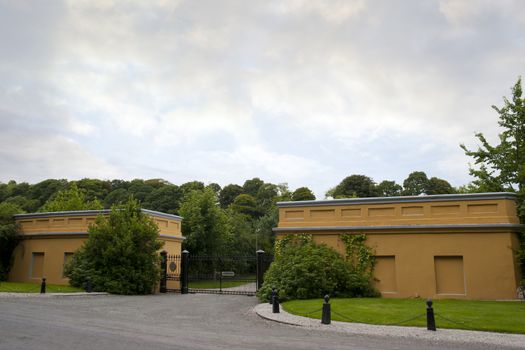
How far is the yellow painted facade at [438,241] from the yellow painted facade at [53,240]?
32.7 ft

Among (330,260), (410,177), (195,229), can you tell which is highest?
(410,177)

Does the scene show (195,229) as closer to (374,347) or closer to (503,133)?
(503,133)

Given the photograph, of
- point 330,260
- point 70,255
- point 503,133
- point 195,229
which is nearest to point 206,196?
point 195,229

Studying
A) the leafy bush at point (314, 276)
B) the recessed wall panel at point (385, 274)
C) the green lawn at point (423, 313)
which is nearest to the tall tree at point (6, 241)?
the leafy bush at point (314, 276)

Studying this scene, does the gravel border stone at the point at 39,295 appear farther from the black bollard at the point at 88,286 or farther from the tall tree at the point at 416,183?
the tall tree at the point at 416,183

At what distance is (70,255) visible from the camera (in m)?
23.9

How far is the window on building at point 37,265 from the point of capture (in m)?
24.8

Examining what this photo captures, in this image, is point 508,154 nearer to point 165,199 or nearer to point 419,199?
point 419,199

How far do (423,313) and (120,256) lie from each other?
1409 cm

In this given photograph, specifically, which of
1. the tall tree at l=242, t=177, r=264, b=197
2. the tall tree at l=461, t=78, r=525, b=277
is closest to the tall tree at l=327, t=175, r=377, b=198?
the tall tree at l=242, t=177, r=264, b=197

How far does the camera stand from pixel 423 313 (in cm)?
1177

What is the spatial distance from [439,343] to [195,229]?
2739 cm

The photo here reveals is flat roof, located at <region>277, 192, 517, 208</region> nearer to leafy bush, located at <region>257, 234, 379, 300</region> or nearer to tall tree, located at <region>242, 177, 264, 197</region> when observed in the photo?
leafy bush, located at <region>257, 234, 379, 300</region>

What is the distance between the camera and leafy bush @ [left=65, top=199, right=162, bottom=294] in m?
20.3
